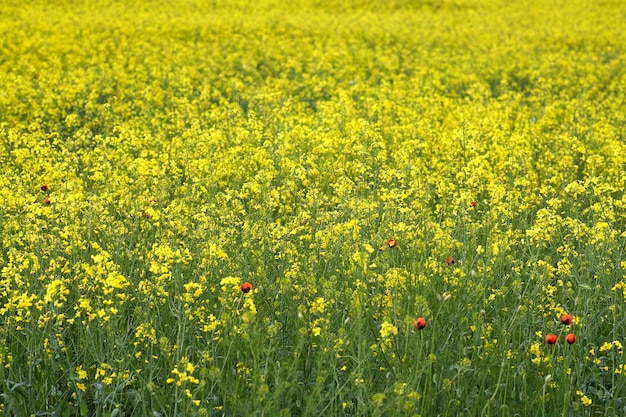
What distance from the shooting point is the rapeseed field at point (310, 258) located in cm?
349

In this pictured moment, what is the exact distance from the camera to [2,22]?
50.1ft

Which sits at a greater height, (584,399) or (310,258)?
(310,258)

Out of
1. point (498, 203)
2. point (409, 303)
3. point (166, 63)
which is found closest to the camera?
point (409, 303)

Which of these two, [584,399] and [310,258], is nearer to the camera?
[584,399]

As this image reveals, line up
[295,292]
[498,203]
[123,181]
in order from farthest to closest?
1. [123,181]
2. [498,203]
3. [295,292]

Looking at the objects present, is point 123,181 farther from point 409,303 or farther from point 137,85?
point 137,85

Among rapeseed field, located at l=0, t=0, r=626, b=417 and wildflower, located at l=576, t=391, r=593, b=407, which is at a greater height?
rapeseed field, located at l=0, t=0, r=626, b=417

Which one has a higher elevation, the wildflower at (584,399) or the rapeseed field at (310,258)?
the rapeseed field at (310,258)

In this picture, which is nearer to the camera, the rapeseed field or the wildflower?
the wildflower

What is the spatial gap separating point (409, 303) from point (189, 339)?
1078 millimetres

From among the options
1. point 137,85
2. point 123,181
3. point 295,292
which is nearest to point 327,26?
point 137,85

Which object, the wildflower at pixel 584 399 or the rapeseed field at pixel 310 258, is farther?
the rapeseed field at pixel 310 258

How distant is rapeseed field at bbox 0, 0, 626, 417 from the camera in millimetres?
3494

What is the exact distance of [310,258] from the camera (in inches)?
160
